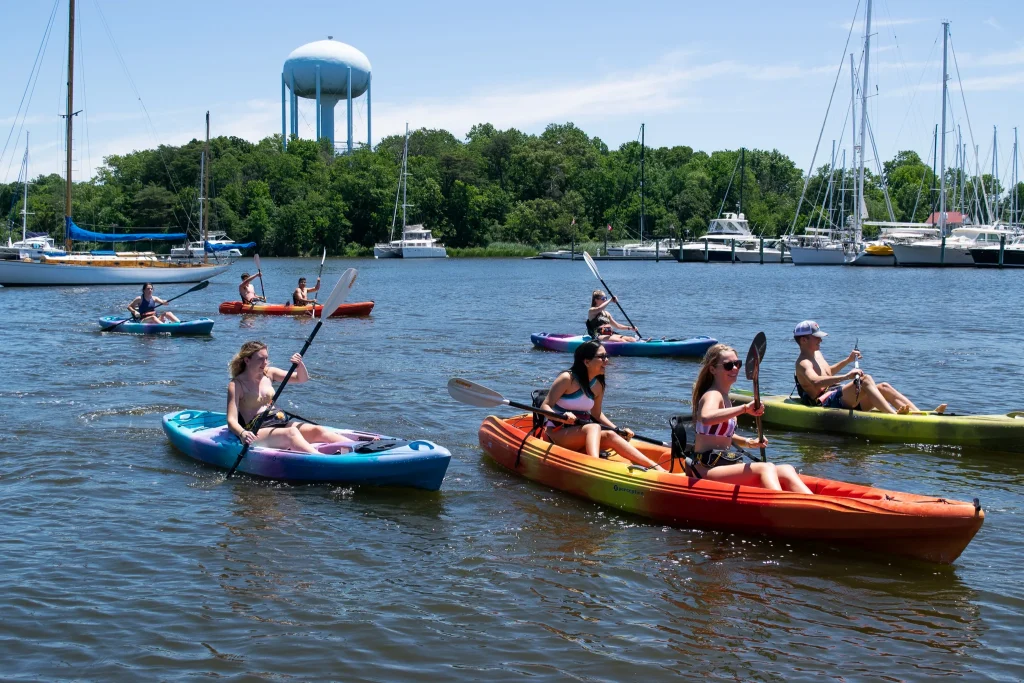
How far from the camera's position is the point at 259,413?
9133mm

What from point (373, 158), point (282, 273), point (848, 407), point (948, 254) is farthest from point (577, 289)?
point (373, 158)

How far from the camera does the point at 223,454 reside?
9.22 m

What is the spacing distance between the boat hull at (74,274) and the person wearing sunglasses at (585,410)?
29891 millimetres

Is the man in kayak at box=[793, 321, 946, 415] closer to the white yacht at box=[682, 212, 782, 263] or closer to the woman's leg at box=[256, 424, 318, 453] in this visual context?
the woman's leg at box=[256, 424, 318, 453]

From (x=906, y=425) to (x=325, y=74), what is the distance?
265ft

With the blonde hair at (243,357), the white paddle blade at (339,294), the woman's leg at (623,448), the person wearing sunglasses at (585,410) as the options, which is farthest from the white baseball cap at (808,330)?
the blonde hair at (243,357)

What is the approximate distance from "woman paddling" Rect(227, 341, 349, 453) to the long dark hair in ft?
7.32

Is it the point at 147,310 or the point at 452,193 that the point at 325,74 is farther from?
the point at 147,310

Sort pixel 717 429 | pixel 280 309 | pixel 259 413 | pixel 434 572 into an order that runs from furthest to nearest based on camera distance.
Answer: pixel 280 309
pixel 259 413
pixel 717 429
pixel 434 572

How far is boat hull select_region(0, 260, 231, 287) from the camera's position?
120 feet

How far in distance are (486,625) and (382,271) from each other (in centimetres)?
5452

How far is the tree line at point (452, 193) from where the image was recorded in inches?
3177

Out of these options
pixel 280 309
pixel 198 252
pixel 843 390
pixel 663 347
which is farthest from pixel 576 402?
pixel 198 252

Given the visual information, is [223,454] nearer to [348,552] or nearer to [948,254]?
[348,552]
